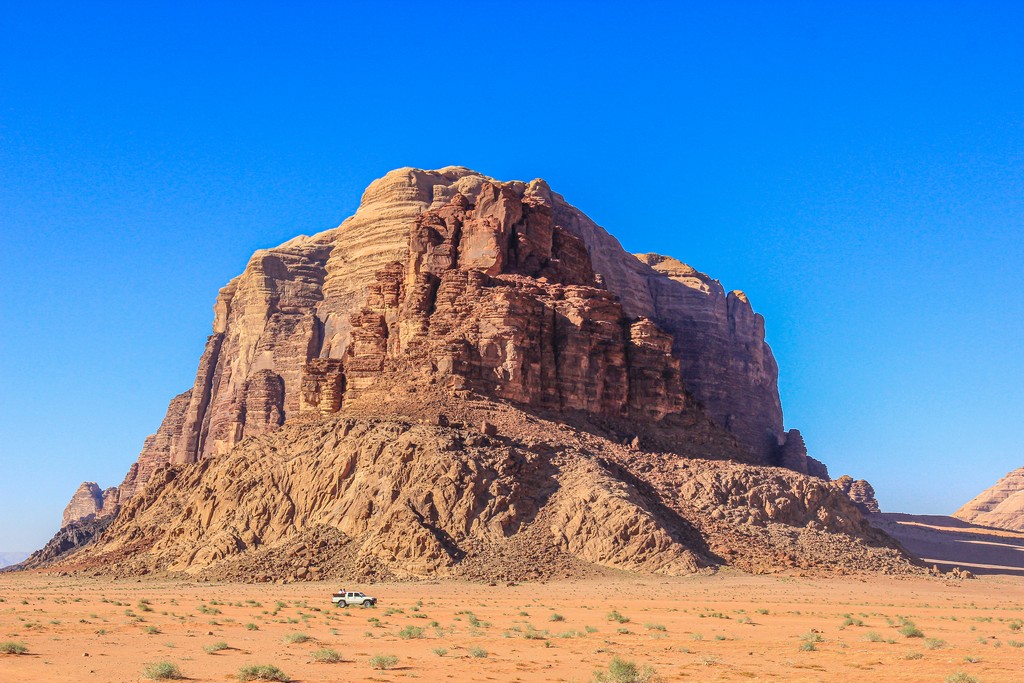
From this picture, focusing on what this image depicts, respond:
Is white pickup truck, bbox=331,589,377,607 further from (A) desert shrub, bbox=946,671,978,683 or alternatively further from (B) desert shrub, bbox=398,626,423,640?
(A) desert shrub, bbox=946,671,978,683

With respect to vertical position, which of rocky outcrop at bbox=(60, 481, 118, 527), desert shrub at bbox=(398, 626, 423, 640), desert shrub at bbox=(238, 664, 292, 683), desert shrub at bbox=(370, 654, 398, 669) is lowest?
desert shrub at bbox=(238, 664, 292, 683)

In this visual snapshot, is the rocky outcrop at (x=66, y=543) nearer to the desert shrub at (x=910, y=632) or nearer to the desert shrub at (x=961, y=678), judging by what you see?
the desert shrub at (x=910, y=632)

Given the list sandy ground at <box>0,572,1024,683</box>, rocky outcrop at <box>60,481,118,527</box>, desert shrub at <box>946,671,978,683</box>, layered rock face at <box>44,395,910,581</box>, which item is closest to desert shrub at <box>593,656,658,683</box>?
sandy ground at <box>0,572,1024,683</box>

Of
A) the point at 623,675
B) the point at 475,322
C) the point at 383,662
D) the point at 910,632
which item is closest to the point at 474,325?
the point at 475,322

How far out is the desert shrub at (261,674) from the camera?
2852cm

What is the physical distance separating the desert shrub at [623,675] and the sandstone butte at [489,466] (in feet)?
121

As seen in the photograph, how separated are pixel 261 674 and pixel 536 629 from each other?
15841 mm

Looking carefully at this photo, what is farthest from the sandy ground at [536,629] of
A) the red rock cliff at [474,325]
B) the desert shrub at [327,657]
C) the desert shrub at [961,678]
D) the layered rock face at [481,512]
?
the red rock cliff at [474,325]

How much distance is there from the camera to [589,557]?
67812 millimetres

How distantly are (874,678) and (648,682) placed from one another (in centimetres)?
619

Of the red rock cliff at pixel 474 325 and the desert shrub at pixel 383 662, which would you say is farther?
the red rock cliff at pixel 474 325

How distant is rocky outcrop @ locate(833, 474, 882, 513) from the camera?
15162 centimetres

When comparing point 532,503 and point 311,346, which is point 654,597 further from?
point 311,346

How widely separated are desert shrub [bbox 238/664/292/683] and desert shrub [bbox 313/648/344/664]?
384 cm
